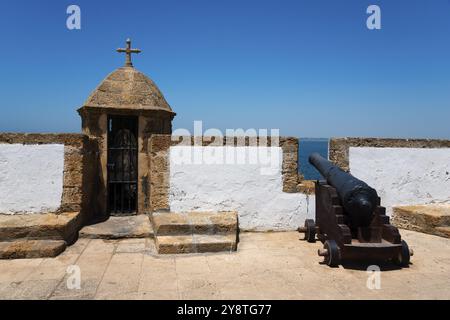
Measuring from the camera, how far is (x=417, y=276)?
450 cm

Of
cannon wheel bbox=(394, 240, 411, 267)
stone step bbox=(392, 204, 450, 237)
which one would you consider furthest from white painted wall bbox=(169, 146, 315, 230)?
cannon wheel bbox=(394, 240, 411, 267)

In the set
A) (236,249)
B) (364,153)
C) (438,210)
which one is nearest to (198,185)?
(236,249)

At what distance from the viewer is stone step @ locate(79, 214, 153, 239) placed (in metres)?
5.99

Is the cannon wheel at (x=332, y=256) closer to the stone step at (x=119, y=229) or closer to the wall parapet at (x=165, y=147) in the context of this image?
the wall parapet at (x=165, y=147)

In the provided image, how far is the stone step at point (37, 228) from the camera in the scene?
530 centimetres

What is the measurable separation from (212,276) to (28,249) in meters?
2.66

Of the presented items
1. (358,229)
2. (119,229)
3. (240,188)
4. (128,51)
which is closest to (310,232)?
(358,229)

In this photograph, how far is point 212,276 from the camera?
4.42 metres

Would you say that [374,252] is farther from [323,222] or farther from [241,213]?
[241,213]

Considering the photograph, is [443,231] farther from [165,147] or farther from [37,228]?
[37,228]

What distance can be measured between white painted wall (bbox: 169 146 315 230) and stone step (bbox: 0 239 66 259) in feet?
6.88
